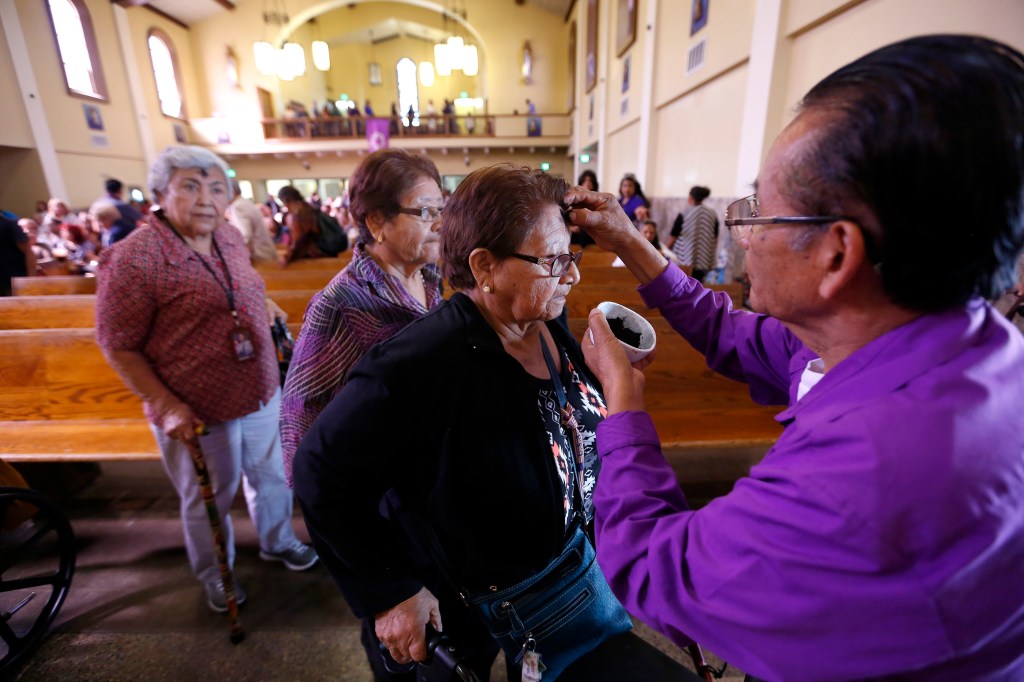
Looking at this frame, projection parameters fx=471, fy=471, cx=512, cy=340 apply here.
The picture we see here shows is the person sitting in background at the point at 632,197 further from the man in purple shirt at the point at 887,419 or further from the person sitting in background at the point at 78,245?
the person sitting in background at the point at 78,245

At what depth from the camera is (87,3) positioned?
10.5 metres

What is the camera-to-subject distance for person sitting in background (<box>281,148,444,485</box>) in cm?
136

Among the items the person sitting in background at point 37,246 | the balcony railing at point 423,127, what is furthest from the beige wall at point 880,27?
the balcony railing at point 423,127

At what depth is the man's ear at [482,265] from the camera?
3.33 ft

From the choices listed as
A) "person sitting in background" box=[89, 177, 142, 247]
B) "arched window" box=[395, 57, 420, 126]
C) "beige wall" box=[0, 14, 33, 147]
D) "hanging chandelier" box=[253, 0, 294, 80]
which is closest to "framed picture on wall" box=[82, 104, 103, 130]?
"beige wall" box=[0, 14, 33, 147]

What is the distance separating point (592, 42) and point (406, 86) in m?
13.5

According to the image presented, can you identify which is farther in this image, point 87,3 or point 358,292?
point 87,3

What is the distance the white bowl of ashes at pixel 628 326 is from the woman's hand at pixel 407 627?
79cm

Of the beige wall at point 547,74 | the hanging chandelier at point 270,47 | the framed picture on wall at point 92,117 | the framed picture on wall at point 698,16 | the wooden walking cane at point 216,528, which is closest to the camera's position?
the wooden walking cane at point 216,528

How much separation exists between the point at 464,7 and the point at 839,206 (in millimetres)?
19484

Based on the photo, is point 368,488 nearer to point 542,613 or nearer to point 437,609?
point 437,609

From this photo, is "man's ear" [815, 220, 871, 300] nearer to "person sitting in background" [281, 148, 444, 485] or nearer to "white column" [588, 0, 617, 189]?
"person sitting in background" [281, 148, 444, 485]

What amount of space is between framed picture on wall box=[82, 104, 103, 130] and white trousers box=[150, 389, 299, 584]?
14.0 meters

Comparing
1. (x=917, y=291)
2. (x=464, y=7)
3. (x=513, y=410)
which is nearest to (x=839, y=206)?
(x=917, y=291)
